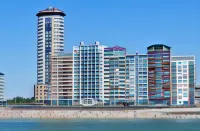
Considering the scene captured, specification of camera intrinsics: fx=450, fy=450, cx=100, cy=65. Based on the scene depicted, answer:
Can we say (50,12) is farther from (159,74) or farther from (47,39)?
(159,74)

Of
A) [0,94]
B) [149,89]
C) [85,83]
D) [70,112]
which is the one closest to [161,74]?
[149,89]

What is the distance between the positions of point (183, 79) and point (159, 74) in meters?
7.76

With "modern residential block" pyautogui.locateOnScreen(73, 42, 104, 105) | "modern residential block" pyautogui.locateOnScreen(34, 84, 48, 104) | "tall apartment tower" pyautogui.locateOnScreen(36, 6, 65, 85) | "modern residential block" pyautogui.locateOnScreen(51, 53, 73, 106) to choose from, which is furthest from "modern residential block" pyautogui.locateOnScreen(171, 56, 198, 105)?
"modern residential block" pyautogui.locateOnScreen(34, 84, 48, 104)

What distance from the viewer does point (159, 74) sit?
137m

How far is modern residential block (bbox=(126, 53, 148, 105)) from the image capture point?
138m

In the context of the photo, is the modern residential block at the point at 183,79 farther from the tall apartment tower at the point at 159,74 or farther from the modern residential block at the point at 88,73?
the modern residential block at the point at 88,73

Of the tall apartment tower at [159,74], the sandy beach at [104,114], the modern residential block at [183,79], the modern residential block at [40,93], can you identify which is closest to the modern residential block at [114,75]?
the tall apartment tower at [159,74]

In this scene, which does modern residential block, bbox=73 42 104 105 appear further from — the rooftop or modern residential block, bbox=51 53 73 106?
the rooftop

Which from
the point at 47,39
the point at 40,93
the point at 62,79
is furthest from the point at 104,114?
the point at 47,39

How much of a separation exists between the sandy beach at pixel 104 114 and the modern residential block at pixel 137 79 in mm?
24954

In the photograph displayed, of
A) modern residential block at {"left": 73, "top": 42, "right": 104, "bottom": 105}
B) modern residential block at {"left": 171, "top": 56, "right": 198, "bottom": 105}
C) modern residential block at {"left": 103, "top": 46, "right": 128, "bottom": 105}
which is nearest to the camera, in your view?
modern residential block at {"left": 171, "top": 56, "right": 198, "bottom": 105}

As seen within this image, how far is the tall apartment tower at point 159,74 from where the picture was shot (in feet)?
446

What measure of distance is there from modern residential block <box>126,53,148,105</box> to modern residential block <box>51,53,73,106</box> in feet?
59.6

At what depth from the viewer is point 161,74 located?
137 metres
